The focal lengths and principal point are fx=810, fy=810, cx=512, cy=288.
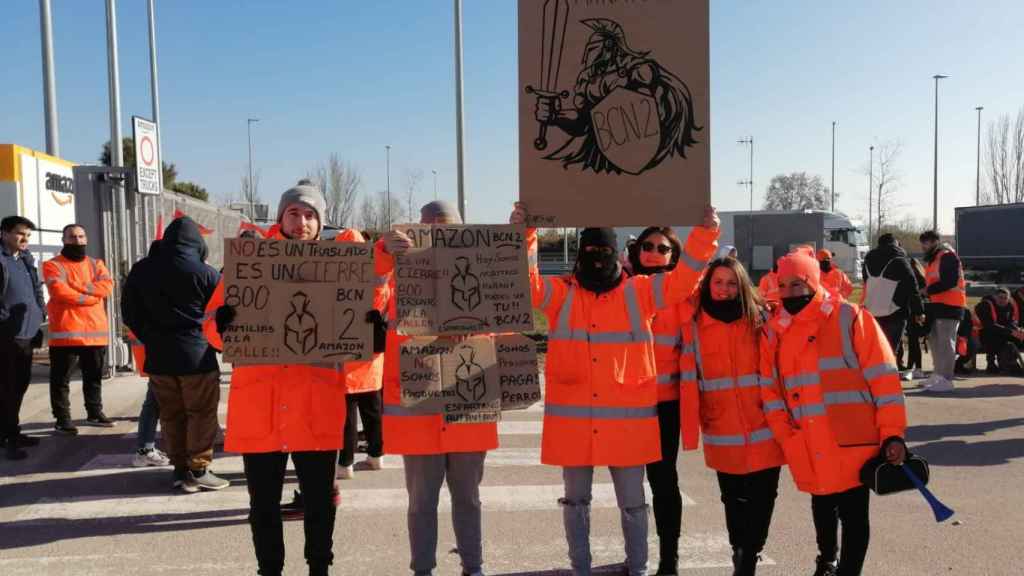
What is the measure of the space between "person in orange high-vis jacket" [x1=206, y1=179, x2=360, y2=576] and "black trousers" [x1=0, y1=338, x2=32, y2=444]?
14.6ft

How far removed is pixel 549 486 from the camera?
636 cm

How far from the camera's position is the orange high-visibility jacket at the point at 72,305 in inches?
317

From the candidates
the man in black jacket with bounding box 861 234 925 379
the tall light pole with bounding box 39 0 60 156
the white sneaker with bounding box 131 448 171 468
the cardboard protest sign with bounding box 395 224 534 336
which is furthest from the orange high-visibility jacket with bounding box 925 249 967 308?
the tall light pole with bounding box 39 0 60 156

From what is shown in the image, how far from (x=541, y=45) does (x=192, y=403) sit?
3.80 m

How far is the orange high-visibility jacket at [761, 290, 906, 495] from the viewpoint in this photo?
12.6ft

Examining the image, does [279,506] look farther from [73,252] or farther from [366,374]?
[73,252]

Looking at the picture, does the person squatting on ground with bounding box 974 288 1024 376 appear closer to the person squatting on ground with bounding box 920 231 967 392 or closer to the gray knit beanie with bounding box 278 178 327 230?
the person squatting on ground with bounding box 920 231 967 392

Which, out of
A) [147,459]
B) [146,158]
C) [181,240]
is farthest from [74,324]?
[146,158]

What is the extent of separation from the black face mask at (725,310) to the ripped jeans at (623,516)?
2.91ft

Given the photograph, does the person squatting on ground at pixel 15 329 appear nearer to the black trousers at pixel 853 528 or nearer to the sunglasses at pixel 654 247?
the sunglasses at pixel 654 247

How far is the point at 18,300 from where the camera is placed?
7.40m

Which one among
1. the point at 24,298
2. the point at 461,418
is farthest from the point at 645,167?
the point at 24,298

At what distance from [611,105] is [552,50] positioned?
16.3 inches

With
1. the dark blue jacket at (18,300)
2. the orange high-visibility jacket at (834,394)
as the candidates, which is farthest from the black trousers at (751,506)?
the dark blue jacket at (18,300)
